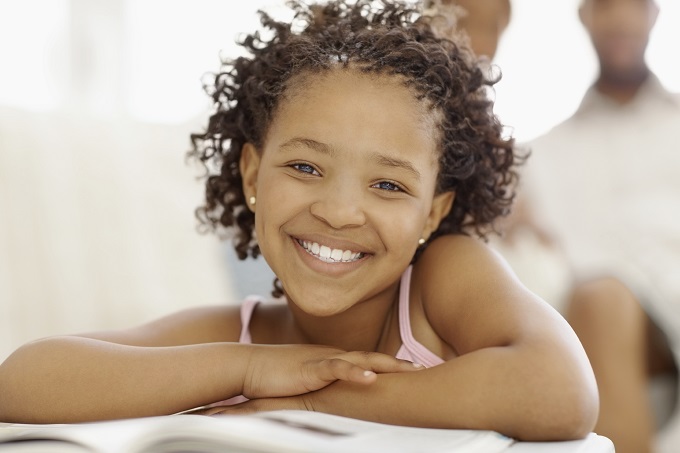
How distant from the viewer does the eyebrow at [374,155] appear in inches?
42.8

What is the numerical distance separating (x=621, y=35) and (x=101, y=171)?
146cm

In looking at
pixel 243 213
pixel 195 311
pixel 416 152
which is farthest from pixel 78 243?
pixel 416 152

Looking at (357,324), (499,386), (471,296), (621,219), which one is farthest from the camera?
(621,219)

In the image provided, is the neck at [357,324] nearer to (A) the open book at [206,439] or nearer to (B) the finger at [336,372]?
(B) the finger at [336,372]

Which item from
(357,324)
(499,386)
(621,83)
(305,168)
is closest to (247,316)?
(357,324)

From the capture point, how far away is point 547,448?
80 cm

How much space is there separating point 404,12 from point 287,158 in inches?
16.3

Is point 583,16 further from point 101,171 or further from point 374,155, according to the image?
point 374,155

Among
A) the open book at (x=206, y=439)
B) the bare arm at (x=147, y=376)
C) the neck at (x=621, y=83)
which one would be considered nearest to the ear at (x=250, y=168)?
the bare arm at (x=147, y=376)

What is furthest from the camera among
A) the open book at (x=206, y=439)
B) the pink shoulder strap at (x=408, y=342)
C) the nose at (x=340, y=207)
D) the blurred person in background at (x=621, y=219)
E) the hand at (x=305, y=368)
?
the blurred person in background at (x=621, y=219)

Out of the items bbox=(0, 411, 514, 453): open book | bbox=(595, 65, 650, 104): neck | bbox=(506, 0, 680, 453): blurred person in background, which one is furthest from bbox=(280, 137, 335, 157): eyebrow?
bbox=(595, 65, 650, 104): neck

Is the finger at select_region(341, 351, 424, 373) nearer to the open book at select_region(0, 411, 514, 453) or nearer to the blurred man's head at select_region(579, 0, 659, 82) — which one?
the open book at select_region(0, 411, 514, 453)

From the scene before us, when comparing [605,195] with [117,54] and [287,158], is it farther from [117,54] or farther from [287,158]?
[117,54]

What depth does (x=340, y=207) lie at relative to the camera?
3.51 feet
